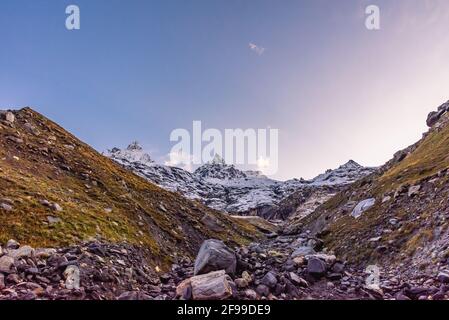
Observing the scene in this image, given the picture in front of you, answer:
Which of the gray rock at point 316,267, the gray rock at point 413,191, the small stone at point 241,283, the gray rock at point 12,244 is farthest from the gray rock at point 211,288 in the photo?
the gray rock at point 413,191

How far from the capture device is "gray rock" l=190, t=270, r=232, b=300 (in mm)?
13258

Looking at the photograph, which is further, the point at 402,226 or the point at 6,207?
the point at 402,226

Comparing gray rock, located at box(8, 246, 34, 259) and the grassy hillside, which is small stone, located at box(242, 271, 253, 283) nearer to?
the grassy hillside

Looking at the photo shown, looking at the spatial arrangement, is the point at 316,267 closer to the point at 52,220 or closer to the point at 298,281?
the point at 298,281

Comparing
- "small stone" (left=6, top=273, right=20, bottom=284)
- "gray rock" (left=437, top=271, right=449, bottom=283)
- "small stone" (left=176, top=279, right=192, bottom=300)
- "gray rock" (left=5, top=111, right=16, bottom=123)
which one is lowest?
"small stone" (left=176, top=279, right=192, bottom=300)

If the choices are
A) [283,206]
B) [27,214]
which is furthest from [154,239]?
[283,206]

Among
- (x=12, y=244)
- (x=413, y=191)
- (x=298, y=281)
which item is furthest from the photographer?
(x=413, y=191)

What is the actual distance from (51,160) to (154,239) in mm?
14737

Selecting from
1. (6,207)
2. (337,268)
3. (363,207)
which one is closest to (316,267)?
(337,268)

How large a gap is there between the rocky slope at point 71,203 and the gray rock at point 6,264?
2627 mm

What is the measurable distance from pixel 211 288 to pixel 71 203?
14.8 meters

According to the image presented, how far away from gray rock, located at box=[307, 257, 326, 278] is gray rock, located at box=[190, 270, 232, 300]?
664 cm

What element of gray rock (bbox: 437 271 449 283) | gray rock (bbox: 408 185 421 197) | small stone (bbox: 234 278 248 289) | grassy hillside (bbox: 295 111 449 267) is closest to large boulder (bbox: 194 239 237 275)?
small stone (bbox: 234 278 248 289)

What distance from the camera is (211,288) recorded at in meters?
13.7
